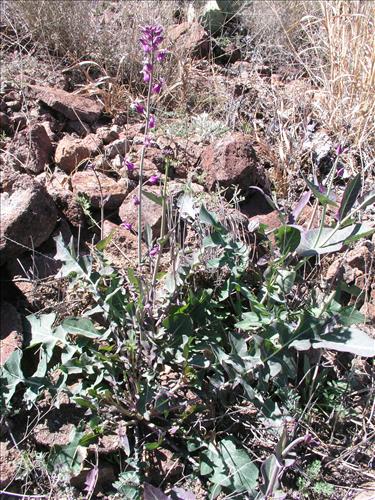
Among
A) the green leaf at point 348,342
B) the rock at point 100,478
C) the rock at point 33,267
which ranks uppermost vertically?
the rock at point 33,267

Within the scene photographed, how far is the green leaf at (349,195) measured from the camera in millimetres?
1821

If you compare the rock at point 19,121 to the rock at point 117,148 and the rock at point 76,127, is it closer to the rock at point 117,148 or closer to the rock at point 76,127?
the rock at point 76,127

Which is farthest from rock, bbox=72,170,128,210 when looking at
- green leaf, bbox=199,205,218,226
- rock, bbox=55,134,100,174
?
green leaf, bbox=199,205,218,226

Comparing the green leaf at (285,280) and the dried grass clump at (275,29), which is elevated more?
the dried grass clump at (275,29)

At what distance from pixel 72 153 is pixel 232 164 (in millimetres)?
777

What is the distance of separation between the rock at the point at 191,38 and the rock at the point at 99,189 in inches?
50.6

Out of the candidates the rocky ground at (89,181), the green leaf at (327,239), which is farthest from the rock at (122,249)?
the green leaf at (327,239)

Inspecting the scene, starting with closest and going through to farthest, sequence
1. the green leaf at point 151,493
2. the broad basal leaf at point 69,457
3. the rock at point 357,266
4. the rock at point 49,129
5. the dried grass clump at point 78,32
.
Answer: the green leaf at point 151,493 → the broad basal leaf at point 69,457 → the rock at point 357,266 → the rock at point 49,129 → the dried grass clump at point 78,32

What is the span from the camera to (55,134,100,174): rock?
111 inches

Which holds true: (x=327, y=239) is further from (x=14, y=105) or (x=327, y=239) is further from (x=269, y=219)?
(x=14, y=105)

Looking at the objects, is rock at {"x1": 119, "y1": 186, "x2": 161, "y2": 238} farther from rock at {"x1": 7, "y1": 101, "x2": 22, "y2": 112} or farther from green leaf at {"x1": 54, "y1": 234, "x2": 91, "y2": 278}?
rock at {"x1": 7, "y1": 101, "x2": 22, "y2": 112}

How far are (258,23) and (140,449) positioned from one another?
3002 millimetres

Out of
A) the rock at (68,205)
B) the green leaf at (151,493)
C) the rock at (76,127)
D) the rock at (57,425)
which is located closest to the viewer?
the green leaf at (151,493)

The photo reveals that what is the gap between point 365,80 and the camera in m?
3.09
